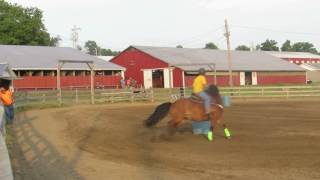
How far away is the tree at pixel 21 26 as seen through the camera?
7538cm

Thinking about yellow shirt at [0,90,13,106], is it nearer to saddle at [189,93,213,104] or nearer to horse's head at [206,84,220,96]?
saddle at [189,93,213,104]

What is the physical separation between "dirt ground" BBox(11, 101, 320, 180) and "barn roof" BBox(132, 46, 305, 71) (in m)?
45.0

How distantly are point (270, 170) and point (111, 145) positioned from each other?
5479mm

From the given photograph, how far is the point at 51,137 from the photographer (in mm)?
16969

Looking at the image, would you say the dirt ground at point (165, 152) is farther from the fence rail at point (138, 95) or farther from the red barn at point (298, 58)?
the red barn at point (298, 58)

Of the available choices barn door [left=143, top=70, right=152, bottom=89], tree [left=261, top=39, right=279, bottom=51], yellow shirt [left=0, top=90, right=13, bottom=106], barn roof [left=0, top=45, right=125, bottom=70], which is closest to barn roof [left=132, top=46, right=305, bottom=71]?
barn door [left=143, top=70, right=152, bottom=89]

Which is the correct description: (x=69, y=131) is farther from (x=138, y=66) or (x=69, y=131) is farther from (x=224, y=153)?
(x=138, y=66)

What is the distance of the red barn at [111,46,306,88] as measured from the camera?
64.4 meters

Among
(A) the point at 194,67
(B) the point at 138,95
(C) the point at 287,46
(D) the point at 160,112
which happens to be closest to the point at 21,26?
(A) the point at 194,67

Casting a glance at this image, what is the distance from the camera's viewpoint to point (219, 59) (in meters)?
73.8

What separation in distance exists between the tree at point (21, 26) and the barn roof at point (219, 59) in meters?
17.4

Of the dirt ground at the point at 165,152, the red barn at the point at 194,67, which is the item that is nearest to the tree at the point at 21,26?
the red barn at the point at 194,67

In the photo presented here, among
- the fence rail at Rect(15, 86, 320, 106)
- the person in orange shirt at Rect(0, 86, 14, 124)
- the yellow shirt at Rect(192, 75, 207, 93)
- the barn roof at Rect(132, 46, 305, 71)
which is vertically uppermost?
the barn roof at Rect(132, 46, 305, 71)

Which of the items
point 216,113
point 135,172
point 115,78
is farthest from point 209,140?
point 115,78
